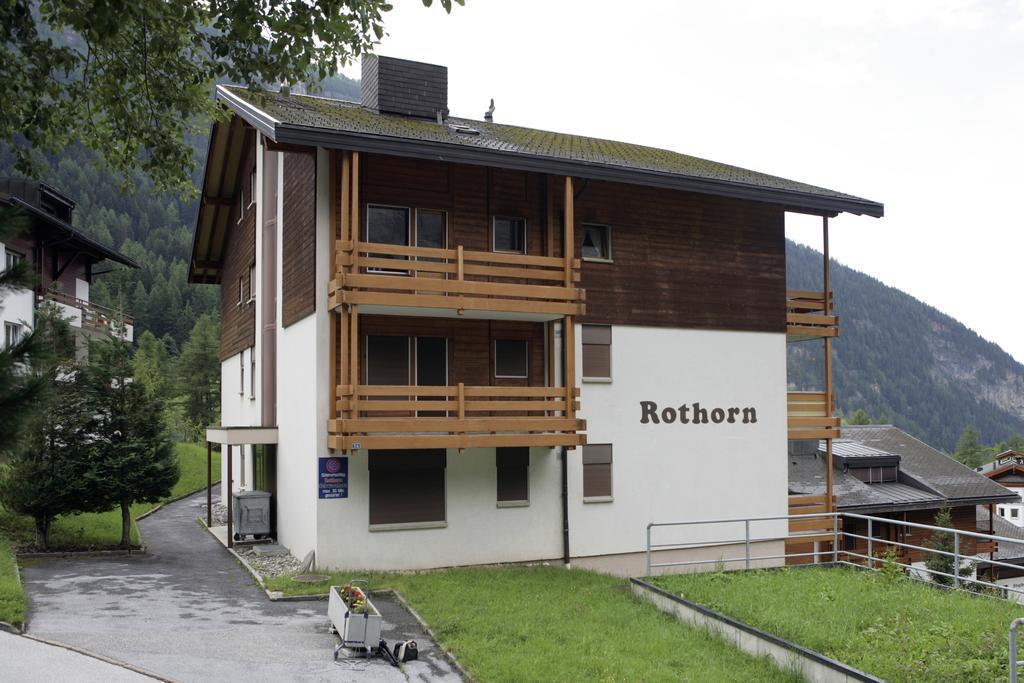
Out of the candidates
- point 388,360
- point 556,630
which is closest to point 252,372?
point 388,360

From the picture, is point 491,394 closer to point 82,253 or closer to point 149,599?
point 149,599

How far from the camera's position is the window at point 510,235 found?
67.9 feet

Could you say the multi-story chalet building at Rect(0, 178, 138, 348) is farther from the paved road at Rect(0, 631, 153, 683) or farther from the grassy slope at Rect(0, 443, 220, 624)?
the paved road at Rect(0, 631, 153, 683)

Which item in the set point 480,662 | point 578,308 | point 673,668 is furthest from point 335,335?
point 673,668

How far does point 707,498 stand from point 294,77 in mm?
14171

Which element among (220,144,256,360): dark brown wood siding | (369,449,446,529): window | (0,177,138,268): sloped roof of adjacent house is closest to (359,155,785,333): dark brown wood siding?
(369,449,446,529): window

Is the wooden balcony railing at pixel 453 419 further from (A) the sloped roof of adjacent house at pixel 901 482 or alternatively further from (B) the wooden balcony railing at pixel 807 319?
(A) the sloped roof of adjacent house at pixel 901 482

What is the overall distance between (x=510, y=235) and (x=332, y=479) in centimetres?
678

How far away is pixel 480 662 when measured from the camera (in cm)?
1192

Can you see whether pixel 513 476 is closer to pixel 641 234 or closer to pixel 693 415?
pixel 693 415

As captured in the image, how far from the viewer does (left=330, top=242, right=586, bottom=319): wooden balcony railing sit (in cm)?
1738

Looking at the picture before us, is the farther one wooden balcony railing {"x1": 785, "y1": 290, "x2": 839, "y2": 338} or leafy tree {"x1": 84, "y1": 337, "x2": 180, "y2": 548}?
wooden balcony railing {"x1": 785, "y1": 290, "x2": 839, "y2": 338}

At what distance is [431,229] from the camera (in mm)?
19906

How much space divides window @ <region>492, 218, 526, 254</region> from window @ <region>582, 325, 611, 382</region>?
2.40 m
